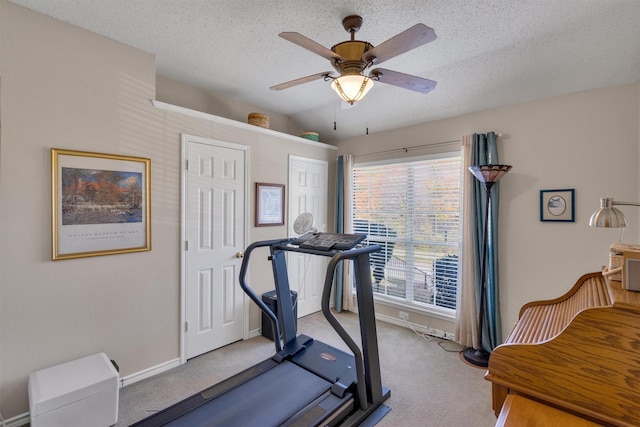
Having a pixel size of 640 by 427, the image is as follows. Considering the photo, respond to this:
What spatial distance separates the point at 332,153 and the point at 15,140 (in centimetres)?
335

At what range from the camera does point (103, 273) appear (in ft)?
7.72

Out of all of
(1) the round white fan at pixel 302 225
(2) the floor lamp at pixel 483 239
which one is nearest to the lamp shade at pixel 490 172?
(2) the floor lamp at pixel 483 239

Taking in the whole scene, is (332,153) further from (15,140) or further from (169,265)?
(15,140)

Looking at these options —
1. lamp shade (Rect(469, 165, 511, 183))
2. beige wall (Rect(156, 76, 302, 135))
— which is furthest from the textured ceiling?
lamp shade (Rect(469, 165, 511, 183))

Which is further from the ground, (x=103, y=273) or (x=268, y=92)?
(x=268, y=92)

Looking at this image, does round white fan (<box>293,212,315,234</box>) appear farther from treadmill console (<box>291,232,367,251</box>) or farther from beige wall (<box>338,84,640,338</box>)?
beige wall (<box>338,84,640,338</box>)

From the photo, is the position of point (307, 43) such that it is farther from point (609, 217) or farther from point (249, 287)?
point (249, 287)

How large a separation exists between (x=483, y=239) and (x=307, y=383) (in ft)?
7.00

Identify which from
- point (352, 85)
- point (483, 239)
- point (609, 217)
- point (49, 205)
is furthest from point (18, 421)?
point (483, 239)

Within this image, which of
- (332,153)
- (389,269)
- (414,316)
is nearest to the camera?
(414,316)

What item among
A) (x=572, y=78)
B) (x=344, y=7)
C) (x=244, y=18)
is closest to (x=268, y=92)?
(x=244, y=18)

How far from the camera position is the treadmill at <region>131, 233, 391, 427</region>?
184cm

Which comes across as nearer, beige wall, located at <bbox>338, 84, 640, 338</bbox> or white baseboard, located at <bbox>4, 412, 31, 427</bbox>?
white baseboard, located at <bbox>4, 412, 31, 427</bbox>

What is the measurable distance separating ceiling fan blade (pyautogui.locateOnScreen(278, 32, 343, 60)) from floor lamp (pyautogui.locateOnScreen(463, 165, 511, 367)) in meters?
1.82
